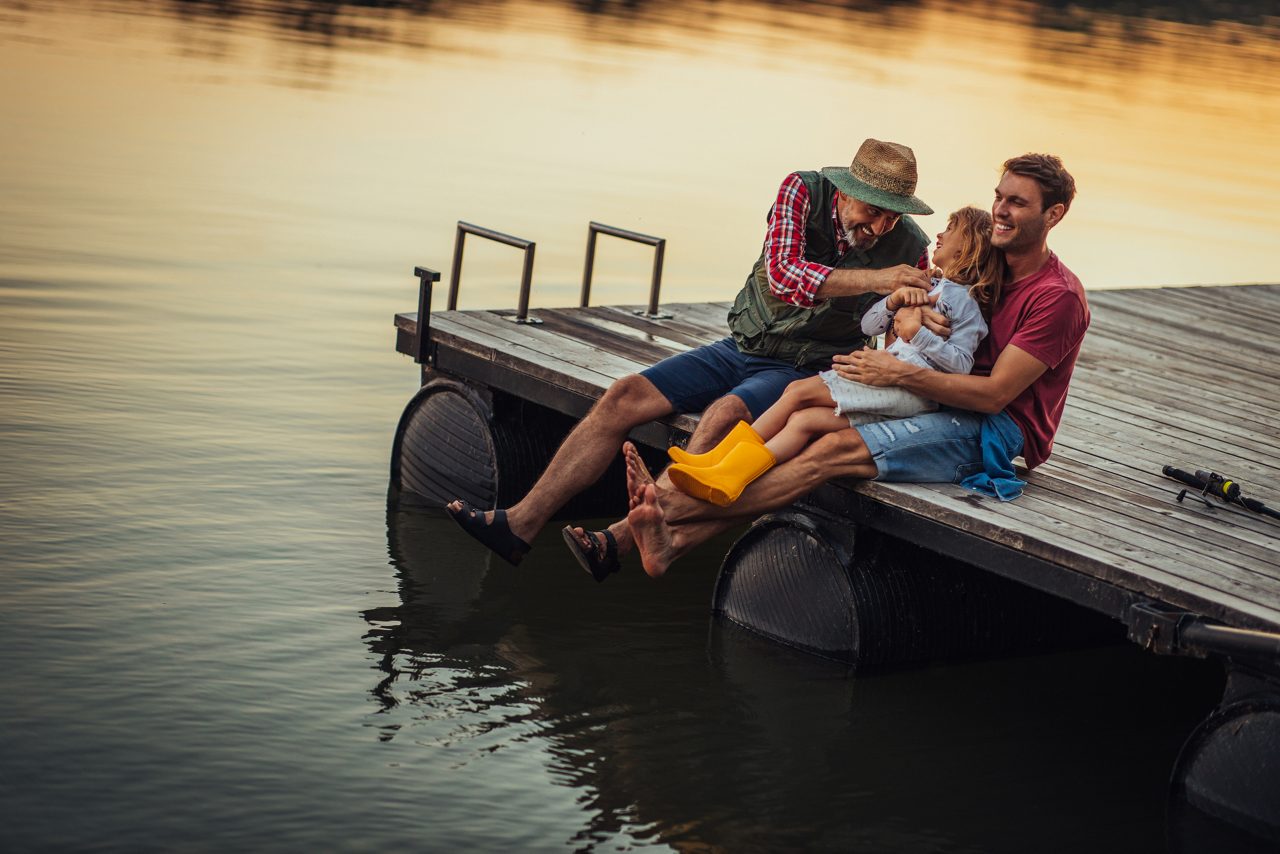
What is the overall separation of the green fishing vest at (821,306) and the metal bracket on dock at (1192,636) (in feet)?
5.43

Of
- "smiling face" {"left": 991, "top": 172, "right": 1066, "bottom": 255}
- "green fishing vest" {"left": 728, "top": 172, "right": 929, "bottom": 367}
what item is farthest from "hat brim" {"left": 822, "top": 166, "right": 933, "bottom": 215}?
"smiling face" {"left": 991, "top": 172, "right": 1066, "bottom": 255}

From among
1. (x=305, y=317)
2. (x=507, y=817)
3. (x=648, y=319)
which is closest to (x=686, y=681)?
(x=507, y=817)

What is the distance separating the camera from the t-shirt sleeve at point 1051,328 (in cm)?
585

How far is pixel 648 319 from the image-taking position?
852cm

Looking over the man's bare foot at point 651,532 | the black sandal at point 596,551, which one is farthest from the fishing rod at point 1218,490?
the black sandal at point 596,551

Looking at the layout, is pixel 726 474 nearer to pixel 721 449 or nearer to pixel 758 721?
pixel 721 449

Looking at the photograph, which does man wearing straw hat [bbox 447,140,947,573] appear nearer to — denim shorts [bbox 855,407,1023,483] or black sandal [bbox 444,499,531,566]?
black sandal [bbox 444,499,531,566]

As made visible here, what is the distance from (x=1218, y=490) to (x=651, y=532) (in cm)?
190

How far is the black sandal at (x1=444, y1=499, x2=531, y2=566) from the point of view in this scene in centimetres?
634

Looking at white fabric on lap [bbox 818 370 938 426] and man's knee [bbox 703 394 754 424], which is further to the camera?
man's knee [bbox 703 394 754 424]

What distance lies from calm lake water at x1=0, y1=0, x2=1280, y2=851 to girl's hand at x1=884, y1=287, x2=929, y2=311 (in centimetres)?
133

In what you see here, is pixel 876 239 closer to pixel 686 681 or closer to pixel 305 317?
pixel 686 681

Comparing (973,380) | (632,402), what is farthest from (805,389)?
(632,402)

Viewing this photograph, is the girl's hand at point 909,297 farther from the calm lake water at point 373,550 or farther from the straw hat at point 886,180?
the calm lake water at point 373,550
